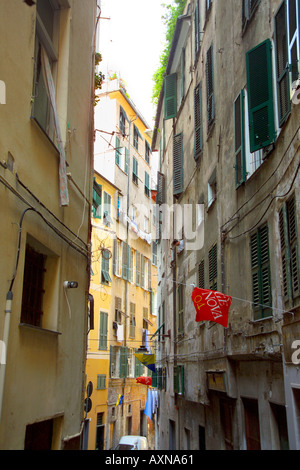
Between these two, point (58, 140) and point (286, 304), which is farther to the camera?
point (58, 140)

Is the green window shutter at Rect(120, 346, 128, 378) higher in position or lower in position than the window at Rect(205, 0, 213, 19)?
lower

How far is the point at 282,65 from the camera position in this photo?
835 cm

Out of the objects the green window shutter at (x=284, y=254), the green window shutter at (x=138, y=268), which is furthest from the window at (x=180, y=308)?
the green window shutter at (x=138, y=268)

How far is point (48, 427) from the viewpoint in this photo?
8594 millimetres

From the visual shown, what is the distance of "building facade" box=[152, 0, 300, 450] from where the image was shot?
7.77m

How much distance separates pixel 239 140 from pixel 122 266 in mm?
21988

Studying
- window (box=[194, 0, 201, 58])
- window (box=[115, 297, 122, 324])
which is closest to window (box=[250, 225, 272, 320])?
window (box=[194, 0, 201, 58])

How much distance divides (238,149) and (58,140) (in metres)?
3.94

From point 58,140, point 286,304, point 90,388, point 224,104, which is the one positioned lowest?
point 90,388

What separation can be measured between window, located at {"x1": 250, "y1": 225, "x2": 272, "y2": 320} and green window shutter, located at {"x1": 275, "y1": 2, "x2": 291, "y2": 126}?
1997 millimetres

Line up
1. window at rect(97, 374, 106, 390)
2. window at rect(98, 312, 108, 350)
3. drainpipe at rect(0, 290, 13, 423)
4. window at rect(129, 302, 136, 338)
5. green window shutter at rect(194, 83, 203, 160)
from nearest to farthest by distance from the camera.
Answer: drainpipe at rect(0, 290, 13, 423), green window shutter at rect(194, 83, 203, 160), window at rect(97, 374, 106, 390), window at rect(98, 312, 108, 350), window at rect(129, 302, 136, 338)

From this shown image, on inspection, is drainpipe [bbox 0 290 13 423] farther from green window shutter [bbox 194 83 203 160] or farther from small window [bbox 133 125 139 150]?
small window [bbox 133 125 139 150]
